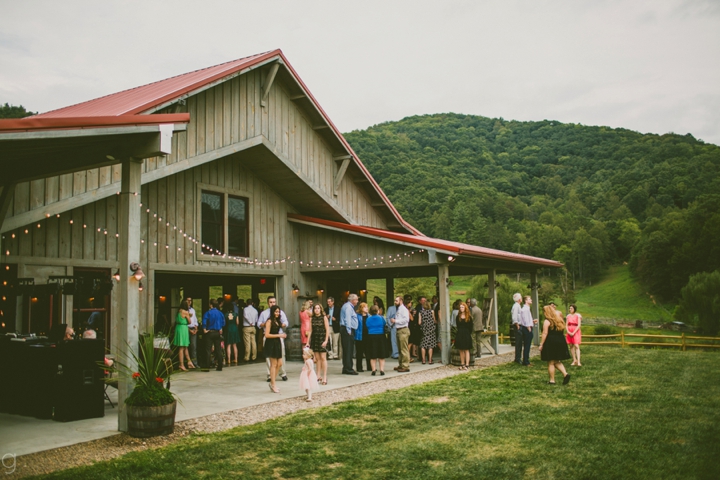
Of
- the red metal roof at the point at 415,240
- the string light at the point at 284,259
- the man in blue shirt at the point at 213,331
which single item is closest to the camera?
the string light at the point at 284,259

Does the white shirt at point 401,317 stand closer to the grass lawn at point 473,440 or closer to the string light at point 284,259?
the string light at point 284,259

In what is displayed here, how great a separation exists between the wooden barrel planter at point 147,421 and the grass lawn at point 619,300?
54.3 m

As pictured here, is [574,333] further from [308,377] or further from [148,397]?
[148,397]

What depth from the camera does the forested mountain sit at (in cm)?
5919

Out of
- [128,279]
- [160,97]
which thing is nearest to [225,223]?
[160,97]

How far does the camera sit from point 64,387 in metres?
8.09

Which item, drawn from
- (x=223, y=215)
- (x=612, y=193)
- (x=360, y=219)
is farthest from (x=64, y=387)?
(x=612, y=193)

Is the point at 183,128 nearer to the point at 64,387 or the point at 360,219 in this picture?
the point at 64,387

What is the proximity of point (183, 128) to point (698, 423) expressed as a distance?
793cm

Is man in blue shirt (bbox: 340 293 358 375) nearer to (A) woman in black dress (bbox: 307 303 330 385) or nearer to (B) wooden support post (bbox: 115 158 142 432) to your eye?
(A) woman in black dress (bbox: 307 303 330 385)

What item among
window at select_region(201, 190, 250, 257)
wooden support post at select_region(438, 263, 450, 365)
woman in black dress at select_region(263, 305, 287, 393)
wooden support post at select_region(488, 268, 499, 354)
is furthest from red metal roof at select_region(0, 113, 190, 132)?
wooden support post at select_region(488, 268, 499, 354)

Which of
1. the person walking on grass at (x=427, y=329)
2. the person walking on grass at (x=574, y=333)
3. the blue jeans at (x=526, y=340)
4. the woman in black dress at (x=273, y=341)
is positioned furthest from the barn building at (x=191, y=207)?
the person walking on grass at (x=574, y=333)

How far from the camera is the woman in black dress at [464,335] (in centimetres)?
1391

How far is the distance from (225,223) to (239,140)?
91.2 inches
